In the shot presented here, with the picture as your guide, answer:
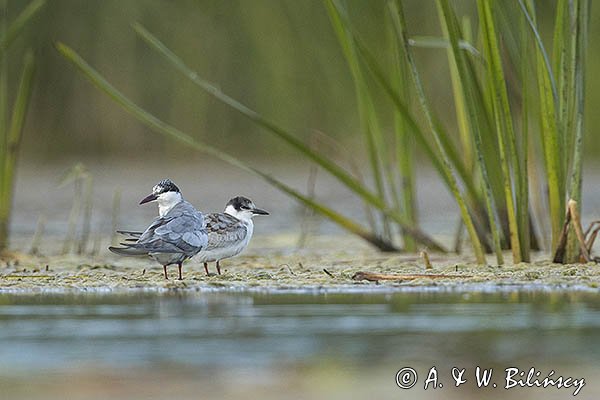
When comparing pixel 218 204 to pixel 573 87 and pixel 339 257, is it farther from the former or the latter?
pixel 573 87

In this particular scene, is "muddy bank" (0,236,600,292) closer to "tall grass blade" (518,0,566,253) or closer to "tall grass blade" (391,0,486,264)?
"tall grass blade" (391,0,486,264)

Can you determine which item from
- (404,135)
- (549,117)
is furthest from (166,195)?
(549,117)

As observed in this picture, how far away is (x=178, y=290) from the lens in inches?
251

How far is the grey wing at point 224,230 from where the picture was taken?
7.08m

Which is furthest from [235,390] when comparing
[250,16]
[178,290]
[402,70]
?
[250,16]

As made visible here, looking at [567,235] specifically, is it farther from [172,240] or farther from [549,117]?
[172,240]

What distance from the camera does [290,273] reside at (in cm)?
708

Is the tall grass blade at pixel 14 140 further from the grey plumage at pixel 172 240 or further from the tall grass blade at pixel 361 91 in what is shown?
the tall grass blade at pixel 361 91

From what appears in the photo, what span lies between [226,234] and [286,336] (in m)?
2.39

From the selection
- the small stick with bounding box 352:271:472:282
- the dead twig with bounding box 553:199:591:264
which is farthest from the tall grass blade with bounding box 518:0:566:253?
the small stick with bounding box 352:271:472:282

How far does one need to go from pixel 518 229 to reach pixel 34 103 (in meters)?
9.87

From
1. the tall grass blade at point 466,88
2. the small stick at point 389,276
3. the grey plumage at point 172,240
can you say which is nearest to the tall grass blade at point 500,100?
the tall grass blade at point 466,88

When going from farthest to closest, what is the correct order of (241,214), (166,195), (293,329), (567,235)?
1. (241,214)
2. (166,195)
3. (567,235)
4. (293,329)

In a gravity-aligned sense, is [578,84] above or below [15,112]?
below
